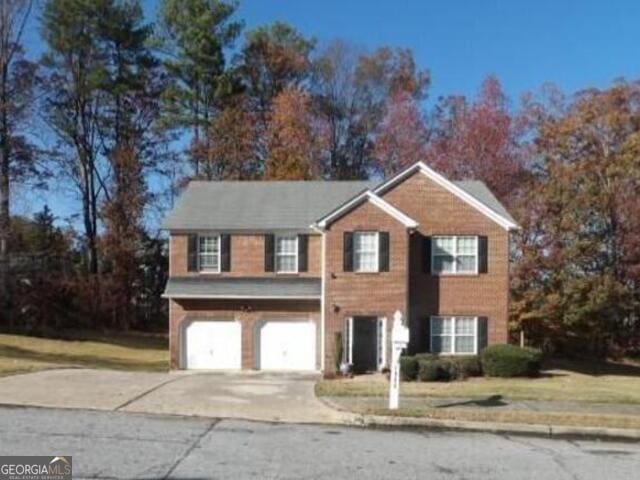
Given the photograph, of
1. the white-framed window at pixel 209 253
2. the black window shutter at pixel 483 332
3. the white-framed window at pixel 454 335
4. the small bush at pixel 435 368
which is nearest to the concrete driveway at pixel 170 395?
the small bush at pixel 435 368

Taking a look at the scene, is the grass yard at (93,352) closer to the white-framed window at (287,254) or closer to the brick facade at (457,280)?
the white-framed window at (287,254)

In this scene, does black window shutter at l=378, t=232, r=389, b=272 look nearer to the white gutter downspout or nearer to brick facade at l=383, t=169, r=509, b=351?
brick facade at l=383, t=169, r=509, b=351

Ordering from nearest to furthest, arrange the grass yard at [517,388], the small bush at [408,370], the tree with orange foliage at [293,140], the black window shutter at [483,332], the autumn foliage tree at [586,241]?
the grass yard at [517,388] → the small bush at [408,370] → the black window shutter at [483,332] → the autumn foliage tree at [586,241] → the tree with orange foliage at [293,140]

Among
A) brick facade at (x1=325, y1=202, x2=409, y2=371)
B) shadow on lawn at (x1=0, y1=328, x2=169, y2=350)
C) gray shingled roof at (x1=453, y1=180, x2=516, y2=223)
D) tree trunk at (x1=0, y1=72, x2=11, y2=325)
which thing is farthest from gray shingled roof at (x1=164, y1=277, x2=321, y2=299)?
tree trunk at (x1=0, y1=72, x2=11, y2=325)

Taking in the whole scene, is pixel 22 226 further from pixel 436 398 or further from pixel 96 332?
pixel 436 398

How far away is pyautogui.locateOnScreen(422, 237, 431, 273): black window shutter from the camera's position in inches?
1244

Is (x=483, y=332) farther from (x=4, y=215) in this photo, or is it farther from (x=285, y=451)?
(x=4, y=215)

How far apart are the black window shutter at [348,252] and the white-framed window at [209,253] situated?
529 cm

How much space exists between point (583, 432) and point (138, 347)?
32.2 m

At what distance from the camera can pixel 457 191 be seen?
104 ft

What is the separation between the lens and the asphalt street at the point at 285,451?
34.7 ft

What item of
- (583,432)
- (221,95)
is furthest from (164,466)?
(221,95)

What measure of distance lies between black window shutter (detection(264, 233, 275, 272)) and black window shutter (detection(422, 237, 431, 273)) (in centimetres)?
578

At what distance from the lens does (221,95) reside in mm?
53875
